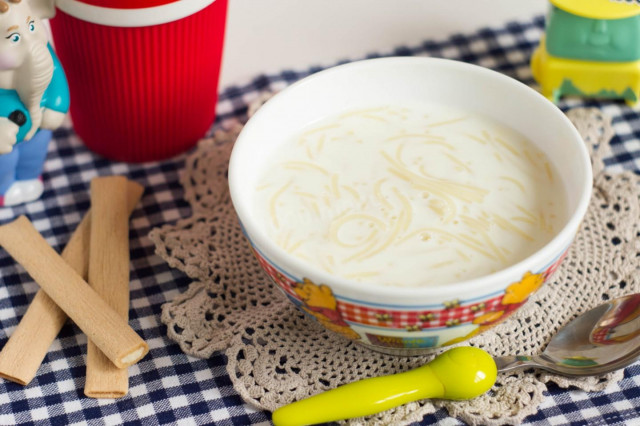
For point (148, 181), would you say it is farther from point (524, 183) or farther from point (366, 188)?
point (524, 183)

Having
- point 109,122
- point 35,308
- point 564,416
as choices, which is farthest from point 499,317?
point 109,122

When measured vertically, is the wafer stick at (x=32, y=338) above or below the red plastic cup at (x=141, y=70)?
below

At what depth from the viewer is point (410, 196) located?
3.93 feet

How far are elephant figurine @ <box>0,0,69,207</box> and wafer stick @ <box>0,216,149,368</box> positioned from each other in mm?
111

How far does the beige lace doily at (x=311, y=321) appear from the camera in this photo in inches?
45.9

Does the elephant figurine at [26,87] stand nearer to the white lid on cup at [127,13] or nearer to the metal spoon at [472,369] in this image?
the white lid on cup at [127,13]

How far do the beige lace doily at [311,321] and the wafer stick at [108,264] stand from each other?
0.19 feet

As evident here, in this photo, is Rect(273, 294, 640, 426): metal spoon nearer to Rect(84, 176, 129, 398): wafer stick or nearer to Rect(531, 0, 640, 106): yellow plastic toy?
Rect(84, 176, 129, 398): wafer stick

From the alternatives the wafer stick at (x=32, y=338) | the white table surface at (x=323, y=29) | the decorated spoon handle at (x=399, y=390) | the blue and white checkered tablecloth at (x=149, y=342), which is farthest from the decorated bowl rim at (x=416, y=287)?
the white table surface at (x=323, y=29)

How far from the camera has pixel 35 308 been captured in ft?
4.16

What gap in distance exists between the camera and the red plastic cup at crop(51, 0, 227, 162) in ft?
4.37

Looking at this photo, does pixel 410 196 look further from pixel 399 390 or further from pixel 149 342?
pixel 149 342

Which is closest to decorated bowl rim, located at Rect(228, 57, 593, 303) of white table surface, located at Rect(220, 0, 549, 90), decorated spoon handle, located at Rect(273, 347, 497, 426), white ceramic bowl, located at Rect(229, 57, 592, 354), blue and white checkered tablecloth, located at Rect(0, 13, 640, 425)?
white ceramic bowl, located at Rect(229, 57, 592, 354)

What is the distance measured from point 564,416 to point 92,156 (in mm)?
887
